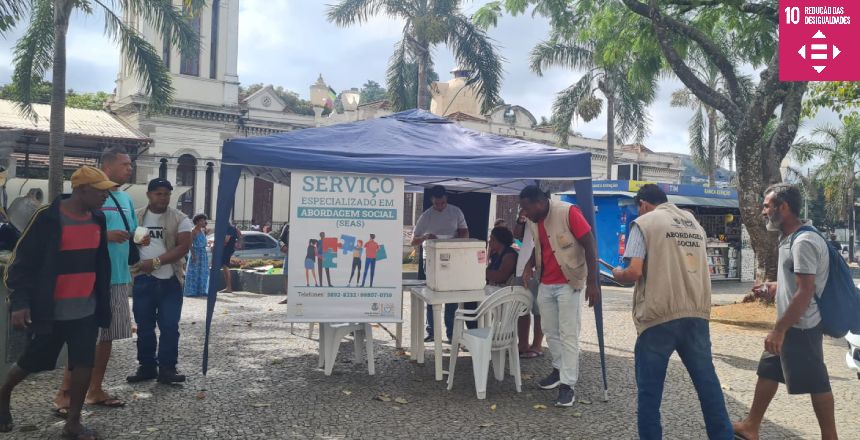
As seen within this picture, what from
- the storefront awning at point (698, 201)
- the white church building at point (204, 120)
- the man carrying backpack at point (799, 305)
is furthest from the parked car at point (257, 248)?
the man carrying backpack at point (799, 305)

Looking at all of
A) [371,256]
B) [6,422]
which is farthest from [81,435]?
[371,256]

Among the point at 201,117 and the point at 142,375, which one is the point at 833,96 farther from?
the point at 201,117

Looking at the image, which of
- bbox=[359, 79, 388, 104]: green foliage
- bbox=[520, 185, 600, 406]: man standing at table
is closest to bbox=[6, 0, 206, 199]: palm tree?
bbox=[520, 185, 600, 406]: man standing at table

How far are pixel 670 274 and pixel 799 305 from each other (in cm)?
76

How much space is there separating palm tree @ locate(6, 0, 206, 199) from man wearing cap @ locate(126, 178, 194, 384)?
7.16m

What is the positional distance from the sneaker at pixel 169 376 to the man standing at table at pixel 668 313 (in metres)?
3.85

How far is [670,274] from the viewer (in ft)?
13.1

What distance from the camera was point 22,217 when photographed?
6352mm

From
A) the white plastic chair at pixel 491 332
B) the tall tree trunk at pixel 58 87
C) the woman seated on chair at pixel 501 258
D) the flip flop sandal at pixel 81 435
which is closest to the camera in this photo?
the flip flop sandal at pixel 81 435

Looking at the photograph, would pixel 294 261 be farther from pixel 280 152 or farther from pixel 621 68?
pixel 621 68

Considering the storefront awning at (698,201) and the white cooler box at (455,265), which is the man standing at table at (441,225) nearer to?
the white cooler box at (455,265)

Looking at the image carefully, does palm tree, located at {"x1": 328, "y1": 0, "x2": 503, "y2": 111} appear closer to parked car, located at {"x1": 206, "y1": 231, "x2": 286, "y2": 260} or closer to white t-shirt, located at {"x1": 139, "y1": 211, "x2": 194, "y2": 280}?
parked car, located at {"x1": 206, "y1": 231, "x2": 286, "y2": 260}

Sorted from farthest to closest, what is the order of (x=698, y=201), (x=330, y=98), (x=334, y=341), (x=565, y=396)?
(x=330, y=98)
(x=698, y=201)
(x=334, y=341)
(x=565, y=396)

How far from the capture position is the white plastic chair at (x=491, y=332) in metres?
5.63
